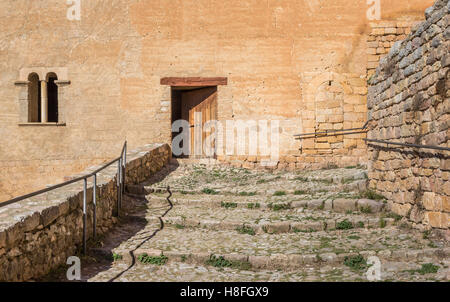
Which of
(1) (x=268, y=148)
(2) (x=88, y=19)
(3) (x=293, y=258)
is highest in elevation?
(2) (x=88, y=19)

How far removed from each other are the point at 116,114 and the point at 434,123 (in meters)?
8.63

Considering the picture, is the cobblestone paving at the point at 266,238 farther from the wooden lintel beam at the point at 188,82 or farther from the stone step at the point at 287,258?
the wooden lintel beam at the point at 188,82

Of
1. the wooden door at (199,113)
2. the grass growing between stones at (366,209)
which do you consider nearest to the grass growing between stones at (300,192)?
the grass growing between stones at (366,209)

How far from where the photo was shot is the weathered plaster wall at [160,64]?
1139 cm

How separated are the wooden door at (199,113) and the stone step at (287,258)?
6.96 meters

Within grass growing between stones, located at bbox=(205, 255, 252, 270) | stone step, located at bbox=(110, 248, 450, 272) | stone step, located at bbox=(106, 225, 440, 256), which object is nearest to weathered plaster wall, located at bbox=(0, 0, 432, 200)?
stone step, located at bbox=(106, 225, 440, 256)

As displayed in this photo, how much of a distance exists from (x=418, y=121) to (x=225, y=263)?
3.14m

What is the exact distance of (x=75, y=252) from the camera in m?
5.03

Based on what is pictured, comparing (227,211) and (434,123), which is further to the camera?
(227,211)

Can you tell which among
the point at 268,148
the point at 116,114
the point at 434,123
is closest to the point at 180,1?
the point at 116,114

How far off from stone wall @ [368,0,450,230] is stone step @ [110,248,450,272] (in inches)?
20.5

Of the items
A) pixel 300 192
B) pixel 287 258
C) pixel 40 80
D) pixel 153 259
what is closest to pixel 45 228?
pixel 153 259

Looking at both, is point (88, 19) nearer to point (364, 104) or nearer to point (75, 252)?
point (364, 104)

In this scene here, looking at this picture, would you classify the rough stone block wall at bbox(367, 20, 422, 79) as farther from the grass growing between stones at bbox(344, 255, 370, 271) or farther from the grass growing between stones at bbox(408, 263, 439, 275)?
the grass growing between stones at bbox(408, 263, 439, 275)
